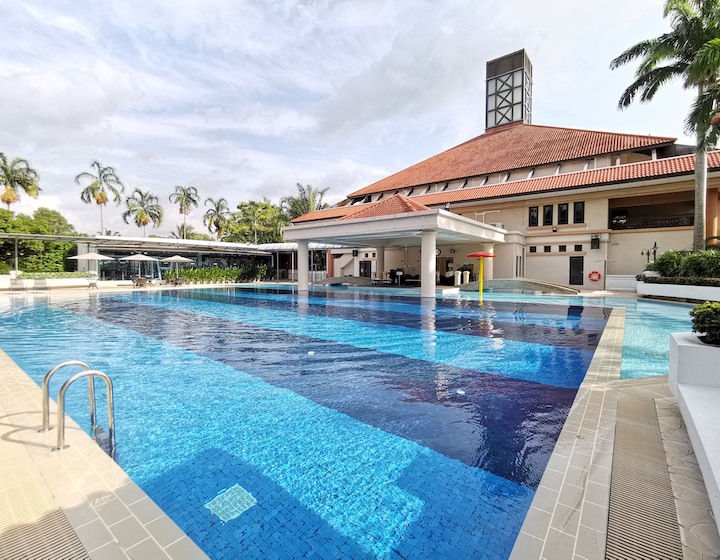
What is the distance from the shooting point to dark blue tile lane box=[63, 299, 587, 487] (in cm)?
406

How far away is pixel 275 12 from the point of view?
13953 millimetres

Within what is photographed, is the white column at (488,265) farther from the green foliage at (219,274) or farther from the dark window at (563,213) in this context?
the green foliage at (219,274)

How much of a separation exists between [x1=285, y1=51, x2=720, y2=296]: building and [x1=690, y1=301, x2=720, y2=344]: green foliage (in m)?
13.7

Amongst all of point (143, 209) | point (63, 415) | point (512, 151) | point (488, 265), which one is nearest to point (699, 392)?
point (63, 415)

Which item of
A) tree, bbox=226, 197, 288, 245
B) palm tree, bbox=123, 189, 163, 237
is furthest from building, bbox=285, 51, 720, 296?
palm tree, bbox=123, 189, 163, 237

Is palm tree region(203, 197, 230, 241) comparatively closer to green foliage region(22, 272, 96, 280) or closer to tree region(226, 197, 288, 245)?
tree region(226, 197, 288, 245)

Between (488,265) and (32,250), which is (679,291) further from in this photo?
(32,250)

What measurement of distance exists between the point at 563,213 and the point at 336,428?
2754 centimetres

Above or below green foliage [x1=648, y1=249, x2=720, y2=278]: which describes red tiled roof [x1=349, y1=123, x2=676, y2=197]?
above

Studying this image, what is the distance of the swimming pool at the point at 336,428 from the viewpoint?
9.42 ft

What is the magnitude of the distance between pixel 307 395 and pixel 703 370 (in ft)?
17.0

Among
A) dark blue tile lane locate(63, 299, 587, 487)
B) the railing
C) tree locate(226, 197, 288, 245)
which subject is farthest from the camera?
tree locate(226, 197, 288, 245)

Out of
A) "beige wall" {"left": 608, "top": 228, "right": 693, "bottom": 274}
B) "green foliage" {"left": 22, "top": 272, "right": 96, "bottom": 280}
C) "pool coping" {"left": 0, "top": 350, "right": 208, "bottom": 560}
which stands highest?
"beige wall" {"left": 608, "top": 228, "right": 693, "bottom": 274}

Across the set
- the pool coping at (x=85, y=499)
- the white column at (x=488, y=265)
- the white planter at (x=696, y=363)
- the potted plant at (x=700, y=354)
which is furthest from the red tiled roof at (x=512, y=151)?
the pool coping at (x=85, y=499)
